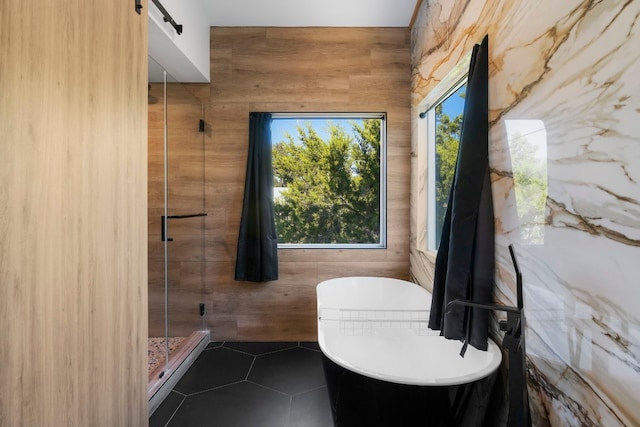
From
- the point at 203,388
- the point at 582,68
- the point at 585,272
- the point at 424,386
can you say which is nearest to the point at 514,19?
the point at 582,68

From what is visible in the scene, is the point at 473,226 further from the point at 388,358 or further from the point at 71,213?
the point at 71,213

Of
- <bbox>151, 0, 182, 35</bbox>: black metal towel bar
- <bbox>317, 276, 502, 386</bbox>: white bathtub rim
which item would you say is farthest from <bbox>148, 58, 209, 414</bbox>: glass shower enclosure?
<bbox>317, 276, 502, 386</bbox>: white bathtub rim

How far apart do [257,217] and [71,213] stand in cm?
164

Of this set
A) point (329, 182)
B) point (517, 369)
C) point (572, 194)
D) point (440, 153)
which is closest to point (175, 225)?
point (329, 182)

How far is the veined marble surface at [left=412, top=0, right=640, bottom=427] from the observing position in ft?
2.28

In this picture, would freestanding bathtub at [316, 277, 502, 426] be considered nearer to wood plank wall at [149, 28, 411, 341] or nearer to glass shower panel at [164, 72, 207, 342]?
wood plank wall at [149, 28, 411, 341]

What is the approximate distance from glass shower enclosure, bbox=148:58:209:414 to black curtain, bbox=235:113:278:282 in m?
0.40

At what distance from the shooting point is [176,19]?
1.96 metres

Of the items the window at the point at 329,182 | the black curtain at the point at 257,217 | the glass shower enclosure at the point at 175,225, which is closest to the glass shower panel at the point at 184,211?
the glass shower enclosure at the point at 175,225

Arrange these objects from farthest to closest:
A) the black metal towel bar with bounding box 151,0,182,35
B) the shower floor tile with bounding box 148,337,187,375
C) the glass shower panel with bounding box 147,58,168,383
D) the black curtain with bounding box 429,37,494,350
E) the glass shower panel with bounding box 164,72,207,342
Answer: the glass shower panel with bounding box 164,72,207,342
the glass shower panel with bounding box 147,58,168,383
the shower floor tile with bounding box 148,337,187,375
the black metal towel bar with bounding box 151,0,182,35
the black curtain with bounding box 429,37,494,350

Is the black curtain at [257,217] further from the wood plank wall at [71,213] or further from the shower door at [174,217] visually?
the wood plank wall at [71,213]

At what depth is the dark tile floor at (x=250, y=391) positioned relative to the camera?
5.50 feet

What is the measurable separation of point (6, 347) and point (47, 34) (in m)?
0.82

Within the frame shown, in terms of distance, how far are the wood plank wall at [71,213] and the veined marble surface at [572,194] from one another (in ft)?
4.89
